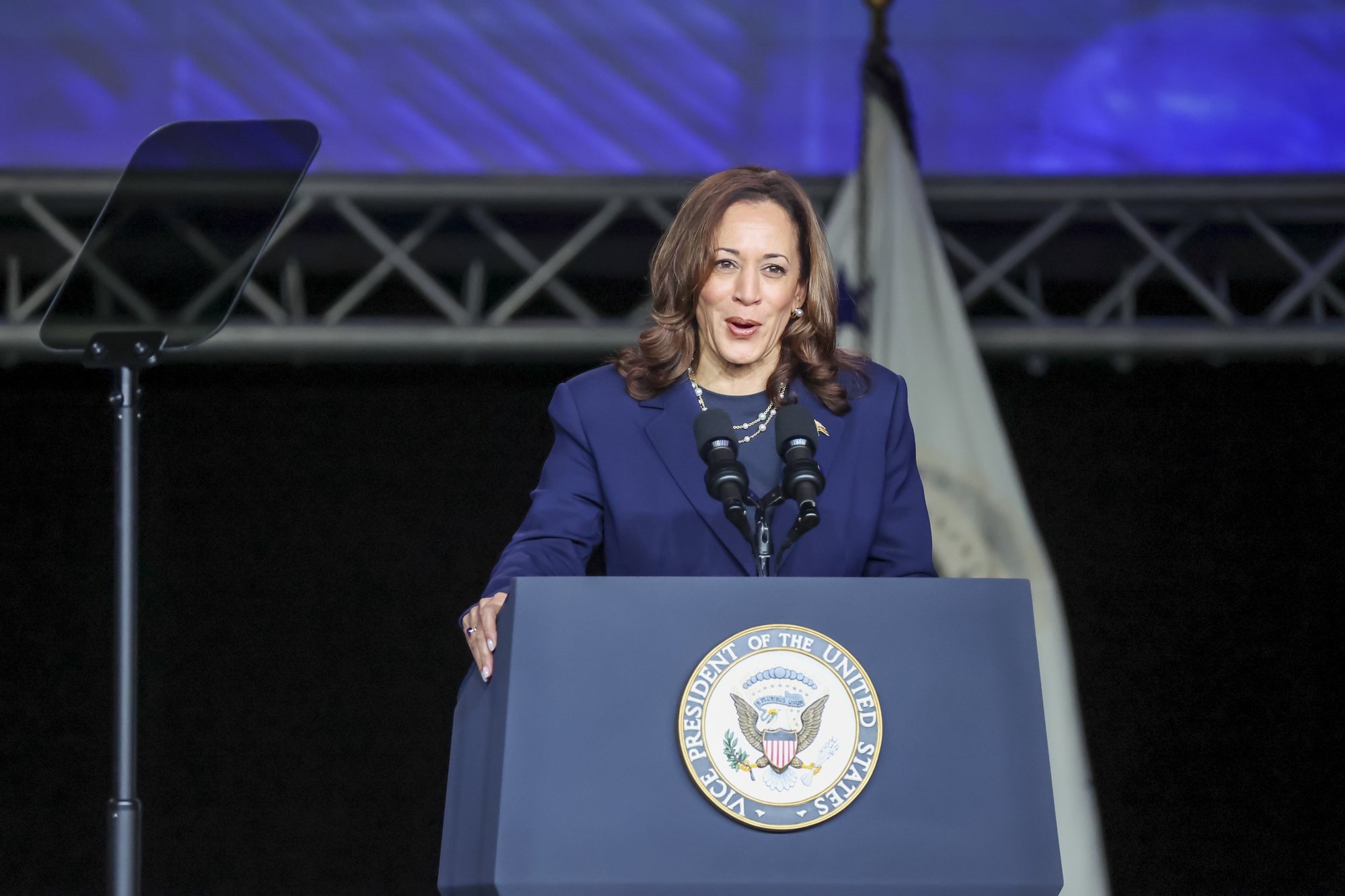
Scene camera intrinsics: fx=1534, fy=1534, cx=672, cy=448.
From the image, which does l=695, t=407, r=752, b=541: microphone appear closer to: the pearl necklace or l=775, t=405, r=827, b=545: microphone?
l=775, t=405, r=827, b=545: microphone

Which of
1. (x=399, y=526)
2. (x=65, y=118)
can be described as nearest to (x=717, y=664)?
(x=65, y=118)

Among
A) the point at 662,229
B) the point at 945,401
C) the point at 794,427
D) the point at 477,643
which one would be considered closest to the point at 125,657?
the point at 477,643

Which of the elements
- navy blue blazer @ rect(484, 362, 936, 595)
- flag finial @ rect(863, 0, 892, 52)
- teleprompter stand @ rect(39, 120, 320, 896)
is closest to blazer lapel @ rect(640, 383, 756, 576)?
navy blue blazer @ rect(484, 362, 936, 595)

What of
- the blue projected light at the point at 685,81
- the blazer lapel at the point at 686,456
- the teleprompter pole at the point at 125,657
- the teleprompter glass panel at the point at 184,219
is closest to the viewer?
the blazer lapel at the point at 686,456

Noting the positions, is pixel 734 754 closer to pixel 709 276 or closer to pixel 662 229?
pixel 709 276

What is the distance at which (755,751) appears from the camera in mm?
1087

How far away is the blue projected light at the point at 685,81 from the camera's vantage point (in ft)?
12.0

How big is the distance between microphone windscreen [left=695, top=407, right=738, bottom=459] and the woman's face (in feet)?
0.84

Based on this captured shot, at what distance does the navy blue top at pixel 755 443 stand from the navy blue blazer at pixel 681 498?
0.10 ft

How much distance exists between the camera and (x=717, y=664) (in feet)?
3.61

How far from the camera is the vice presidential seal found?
109cm

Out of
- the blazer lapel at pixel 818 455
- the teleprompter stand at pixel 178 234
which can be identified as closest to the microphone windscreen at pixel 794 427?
the blazer lapel at pixel 818 455

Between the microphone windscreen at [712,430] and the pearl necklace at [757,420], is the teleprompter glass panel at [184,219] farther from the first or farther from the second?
the microphone windscreen at [712,430]

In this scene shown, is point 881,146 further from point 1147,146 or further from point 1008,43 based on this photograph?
point 1147,146
